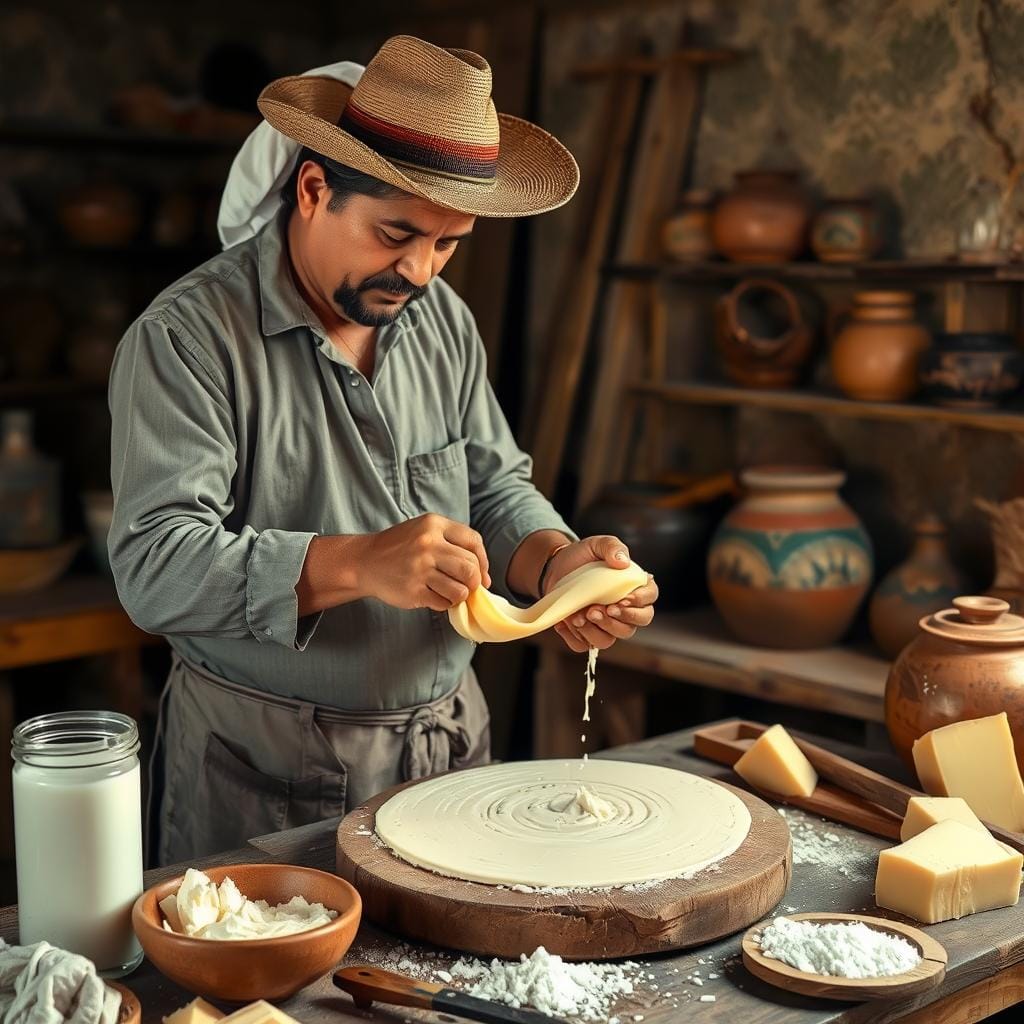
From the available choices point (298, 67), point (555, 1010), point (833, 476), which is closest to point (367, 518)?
point (555, 1010)

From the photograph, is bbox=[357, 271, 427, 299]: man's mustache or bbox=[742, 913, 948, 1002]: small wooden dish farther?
bbox=[357, 271, 427, 299]: man's mustache

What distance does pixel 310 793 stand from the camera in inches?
87.4

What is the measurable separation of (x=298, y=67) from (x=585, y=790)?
395cm

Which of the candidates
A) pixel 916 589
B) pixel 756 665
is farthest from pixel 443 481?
pixel 916 589

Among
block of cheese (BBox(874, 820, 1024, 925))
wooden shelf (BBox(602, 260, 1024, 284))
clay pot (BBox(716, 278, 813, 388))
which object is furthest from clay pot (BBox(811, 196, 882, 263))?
block of cheese (BBox(874, 820, 1024, 925))

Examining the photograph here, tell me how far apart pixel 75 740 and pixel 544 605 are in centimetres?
73

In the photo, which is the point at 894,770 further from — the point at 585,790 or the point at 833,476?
the point at 833,476

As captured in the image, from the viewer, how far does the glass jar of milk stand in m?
1.50

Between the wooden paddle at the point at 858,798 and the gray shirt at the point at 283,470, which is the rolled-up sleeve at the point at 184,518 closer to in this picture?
the gray shirt at the point at 283,470

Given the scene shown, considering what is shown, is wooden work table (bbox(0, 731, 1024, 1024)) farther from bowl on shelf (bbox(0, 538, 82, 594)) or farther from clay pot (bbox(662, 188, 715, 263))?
bowl on shelf (bbox(0, 538, 82, 594))

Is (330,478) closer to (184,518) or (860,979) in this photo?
(184,518)

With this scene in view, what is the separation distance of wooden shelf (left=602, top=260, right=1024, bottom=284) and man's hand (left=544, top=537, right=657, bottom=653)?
1.53m

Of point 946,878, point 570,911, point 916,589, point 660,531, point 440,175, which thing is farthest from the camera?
point 660,531

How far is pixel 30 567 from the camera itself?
4.43 metres
